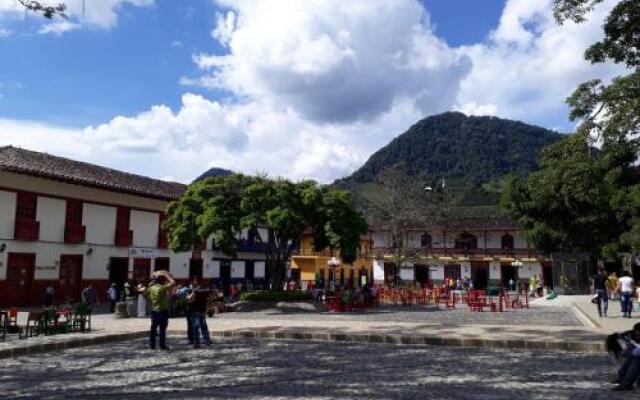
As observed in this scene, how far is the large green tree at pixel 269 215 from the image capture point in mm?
21750

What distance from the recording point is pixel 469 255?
160 ft

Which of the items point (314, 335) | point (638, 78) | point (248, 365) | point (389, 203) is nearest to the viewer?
point (248, 365)

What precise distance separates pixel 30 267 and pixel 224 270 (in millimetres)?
14614

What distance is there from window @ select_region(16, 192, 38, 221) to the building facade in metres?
30.3

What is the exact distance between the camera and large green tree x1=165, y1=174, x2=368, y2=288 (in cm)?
2175

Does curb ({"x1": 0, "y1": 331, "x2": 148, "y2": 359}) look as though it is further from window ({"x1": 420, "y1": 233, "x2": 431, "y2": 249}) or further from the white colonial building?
window ({"x1": 420, "y1": 233, "x2": 431, "y2": 249})

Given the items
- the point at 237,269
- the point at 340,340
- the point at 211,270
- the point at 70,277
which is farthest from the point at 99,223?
the point at 340,340

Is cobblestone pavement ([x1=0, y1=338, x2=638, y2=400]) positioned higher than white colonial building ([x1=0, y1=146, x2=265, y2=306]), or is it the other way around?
white colonial building ([x1=0, y1=146, x2=265, y2=306])

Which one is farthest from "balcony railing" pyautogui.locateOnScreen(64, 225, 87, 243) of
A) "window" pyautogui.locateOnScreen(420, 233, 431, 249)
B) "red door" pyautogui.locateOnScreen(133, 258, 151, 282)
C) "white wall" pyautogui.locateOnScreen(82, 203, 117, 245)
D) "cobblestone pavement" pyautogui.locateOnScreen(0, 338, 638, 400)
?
"window" pyautogui.locateOnScreen(420, 233, 431, 249)

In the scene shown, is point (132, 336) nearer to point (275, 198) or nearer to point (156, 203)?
point (275, 198)

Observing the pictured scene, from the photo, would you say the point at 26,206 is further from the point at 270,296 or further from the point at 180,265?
the point at 270,296

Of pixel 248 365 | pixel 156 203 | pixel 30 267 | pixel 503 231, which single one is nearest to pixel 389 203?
pixel 503 231

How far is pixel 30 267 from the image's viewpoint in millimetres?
23516

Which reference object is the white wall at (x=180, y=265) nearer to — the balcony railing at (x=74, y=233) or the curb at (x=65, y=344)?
the balcony railing at (x=74, y=233)
